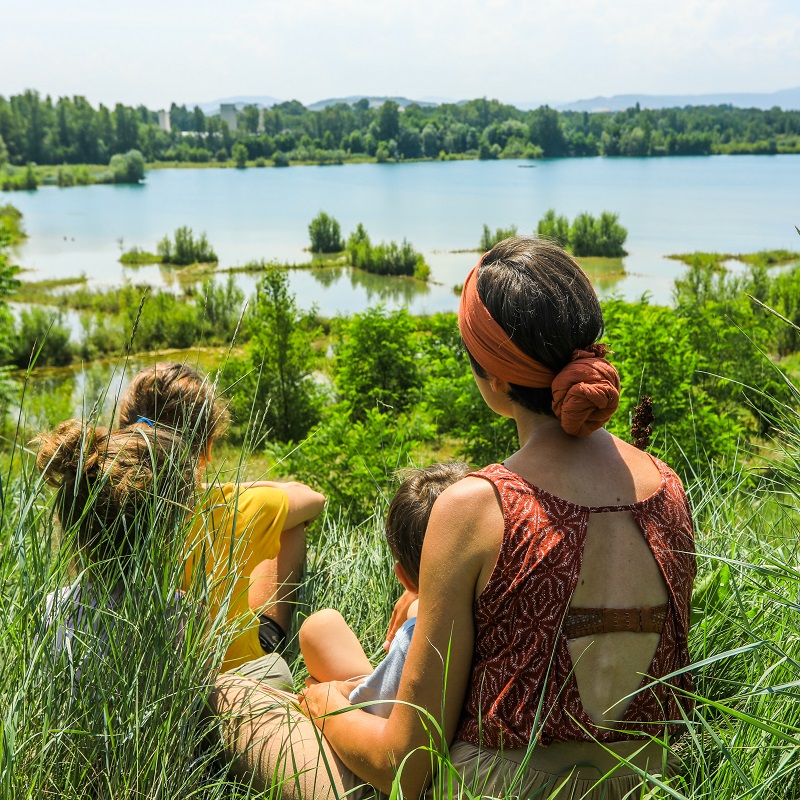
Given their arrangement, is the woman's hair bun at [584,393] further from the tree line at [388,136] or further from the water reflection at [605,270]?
the tree line at [388,136]

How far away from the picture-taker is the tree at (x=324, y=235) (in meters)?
27.1

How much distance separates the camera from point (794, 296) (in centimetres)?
1091

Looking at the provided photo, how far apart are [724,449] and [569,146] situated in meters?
80.6

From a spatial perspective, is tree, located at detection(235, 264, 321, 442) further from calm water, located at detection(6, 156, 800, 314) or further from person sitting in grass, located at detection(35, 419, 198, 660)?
person sitting in grass, located at detection(35, 419, 198, 660)

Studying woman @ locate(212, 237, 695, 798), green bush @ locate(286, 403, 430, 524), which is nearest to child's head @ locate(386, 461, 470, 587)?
woman @ locate(212, 237, 695, 798)

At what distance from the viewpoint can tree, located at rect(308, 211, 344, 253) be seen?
27.1 metres

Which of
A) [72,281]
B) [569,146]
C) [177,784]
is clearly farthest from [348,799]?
[569,146]

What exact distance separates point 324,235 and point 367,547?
83.8 ft

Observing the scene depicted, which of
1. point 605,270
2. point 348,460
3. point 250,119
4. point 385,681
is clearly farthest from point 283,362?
point 250,119

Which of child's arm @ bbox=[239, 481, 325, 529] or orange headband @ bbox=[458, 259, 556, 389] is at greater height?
orange headband @ bbox=[458, 259, 556, 389]

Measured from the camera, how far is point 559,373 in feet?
4.12

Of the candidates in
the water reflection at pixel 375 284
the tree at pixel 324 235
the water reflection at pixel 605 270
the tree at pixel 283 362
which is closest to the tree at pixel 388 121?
the tree at pixel 324 235

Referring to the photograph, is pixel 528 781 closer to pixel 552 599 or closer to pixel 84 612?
pixel 552 599

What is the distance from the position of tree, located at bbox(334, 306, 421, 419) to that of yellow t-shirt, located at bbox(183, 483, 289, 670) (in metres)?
3.50
